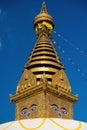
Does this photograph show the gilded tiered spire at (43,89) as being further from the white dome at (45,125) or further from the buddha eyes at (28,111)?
the white dome at (45,125)

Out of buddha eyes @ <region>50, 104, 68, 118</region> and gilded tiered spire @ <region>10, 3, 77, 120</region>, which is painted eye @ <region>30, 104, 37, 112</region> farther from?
buddha eyes @ <region>50, 104, 68, 118</region>

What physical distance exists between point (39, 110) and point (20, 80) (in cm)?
529

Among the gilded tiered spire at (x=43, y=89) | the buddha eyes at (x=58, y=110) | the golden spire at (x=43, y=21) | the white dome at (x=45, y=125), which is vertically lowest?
the white dome at (x=45, y=125)

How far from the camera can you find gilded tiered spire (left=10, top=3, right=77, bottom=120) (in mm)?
39625

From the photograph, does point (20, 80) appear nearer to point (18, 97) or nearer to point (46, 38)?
point (18, 97)

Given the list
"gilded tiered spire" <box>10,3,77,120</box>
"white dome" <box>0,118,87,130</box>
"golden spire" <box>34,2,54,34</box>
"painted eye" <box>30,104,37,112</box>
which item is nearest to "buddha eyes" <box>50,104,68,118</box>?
"gilded tiered spire" <box>10,3,77,120</box>

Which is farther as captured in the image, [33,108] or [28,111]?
[28,111]

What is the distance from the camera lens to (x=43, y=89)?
39531 mm

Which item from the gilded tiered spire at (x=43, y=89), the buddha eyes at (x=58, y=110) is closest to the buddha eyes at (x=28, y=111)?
the gilded tiered spire at (x=43, y=89)

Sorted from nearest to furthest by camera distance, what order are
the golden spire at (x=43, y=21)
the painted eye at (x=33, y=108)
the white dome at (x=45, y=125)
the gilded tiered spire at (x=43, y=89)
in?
the white dome at (x=45, y=125), the gilded tiered spire at (x=43, y=89), the painted eye at (x=33, y=108), the golden spire at (x=43, y=21)

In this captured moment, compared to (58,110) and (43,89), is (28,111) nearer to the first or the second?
(43,89)

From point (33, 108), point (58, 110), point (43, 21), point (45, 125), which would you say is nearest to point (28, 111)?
point (33, 108)

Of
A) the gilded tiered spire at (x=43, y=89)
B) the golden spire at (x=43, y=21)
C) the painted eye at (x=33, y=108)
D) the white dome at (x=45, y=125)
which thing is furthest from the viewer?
the golden spire at (x=43, y=21)

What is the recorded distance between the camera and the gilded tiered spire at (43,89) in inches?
1560
